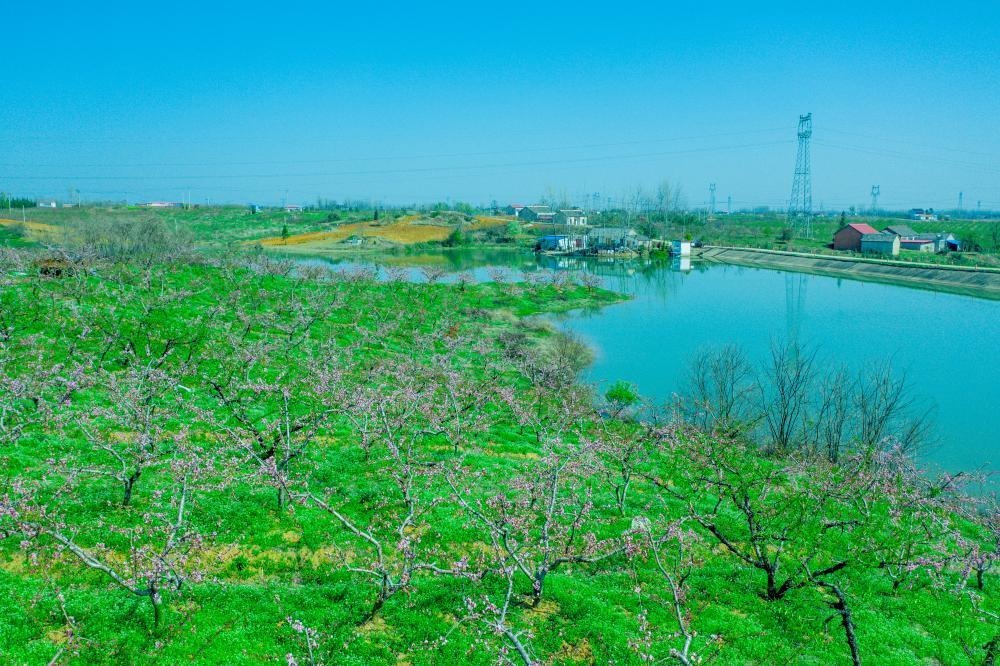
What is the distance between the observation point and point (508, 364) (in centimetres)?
2780

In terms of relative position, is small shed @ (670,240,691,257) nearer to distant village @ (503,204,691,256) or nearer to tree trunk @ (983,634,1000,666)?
distant village @ (503,204,691,256)

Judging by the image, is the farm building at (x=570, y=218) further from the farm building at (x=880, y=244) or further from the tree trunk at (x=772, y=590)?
the tree trunk at (x=772, y=590)

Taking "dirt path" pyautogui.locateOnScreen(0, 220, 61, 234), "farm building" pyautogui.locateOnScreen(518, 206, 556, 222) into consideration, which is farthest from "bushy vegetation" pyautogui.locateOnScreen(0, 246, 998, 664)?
"farm building" pyautogui.locateOnScreen(518, 206, 556, 222)

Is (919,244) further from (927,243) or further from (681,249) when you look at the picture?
(681,249)

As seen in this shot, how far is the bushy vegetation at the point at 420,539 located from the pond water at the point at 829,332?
9.69m

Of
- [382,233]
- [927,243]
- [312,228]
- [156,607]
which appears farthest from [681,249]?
[156,607]

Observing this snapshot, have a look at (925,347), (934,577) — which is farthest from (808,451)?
(925,347)

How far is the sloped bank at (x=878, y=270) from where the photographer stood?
62.2 m

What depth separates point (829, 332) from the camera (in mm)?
42312

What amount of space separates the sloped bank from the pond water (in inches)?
162

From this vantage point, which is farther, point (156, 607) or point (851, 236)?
point (851, 236)

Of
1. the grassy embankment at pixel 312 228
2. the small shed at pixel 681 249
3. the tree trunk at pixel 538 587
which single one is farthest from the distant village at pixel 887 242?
the tree trunk at pixel 538 587

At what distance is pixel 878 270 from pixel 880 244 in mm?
17030

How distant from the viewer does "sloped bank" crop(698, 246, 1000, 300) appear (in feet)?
204
